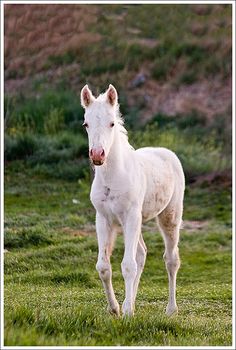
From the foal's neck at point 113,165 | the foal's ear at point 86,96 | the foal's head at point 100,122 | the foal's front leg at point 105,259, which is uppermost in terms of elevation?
the foal's ear at point 86,96

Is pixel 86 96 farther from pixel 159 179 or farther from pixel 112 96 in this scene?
pixel 159 179

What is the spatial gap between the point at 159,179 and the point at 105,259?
1.22 metres

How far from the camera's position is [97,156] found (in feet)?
20.5

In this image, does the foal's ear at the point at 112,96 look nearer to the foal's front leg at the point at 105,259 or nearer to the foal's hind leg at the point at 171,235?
the foal's front leg at the point at 105,259

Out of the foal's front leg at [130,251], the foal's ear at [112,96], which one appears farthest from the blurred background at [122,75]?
the foal's ear at [112,96]

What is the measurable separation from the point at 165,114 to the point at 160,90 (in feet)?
6.03

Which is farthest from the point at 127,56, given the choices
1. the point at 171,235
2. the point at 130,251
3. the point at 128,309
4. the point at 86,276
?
the point at 128,309

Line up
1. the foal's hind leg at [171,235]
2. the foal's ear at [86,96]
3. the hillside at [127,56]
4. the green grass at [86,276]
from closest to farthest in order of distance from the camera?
the green grass at [86,276]
the foal's ear at [86,96]
the foal's hind leg at [171,235]
the hillside at [127,56]

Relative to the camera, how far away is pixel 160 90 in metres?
26.3

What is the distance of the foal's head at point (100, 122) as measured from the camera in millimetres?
6297

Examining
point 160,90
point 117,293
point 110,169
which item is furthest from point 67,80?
point 110,169

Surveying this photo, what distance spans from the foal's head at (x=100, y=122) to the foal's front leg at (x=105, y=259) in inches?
32.6

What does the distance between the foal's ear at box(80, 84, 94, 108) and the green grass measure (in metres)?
1.87

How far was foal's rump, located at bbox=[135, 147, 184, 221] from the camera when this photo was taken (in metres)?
Answer: 7.44
